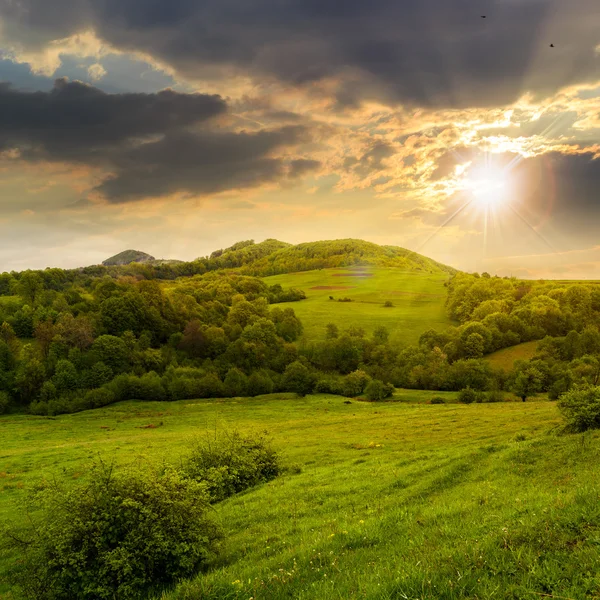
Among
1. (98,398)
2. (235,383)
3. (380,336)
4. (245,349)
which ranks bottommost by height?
(235,383)

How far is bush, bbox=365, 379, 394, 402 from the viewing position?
85.2 metres

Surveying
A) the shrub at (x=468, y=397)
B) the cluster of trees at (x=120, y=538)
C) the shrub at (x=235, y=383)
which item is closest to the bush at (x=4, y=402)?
the shrub at (x=235, y=383)

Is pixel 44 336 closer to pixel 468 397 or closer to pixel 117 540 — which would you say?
pixel 468 397

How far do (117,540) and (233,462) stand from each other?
1449 centimetres

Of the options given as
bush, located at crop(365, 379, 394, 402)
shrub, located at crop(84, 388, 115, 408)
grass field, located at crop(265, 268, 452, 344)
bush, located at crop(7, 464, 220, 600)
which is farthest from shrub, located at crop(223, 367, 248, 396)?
bush, located at crop(7, 464, 220, 600)

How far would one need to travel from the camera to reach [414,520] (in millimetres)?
12773

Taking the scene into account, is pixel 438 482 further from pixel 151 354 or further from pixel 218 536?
pixel 151 354

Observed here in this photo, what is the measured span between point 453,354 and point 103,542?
108 metres

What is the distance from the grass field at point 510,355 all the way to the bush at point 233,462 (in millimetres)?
87608

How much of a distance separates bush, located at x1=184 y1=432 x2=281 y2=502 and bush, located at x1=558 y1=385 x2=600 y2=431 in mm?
19526

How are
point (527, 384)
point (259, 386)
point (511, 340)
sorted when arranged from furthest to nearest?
1. point (511, 340)
2. point (259, 386)
3. point (527, 384)

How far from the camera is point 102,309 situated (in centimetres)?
11788

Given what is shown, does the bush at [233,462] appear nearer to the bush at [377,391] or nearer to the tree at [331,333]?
the bush at [377,391]

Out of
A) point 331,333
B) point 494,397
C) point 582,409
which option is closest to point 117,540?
point 582,409
